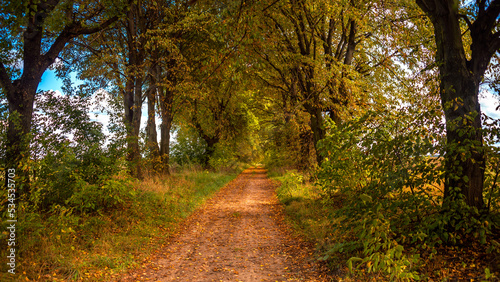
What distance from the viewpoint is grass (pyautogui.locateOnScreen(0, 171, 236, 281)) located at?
4.58 m

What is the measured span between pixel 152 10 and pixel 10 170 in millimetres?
10143

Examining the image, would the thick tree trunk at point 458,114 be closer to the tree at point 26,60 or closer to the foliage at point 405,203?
the foliage at point 405,203

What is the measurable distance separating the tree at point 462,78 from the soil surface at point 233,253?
281 cm

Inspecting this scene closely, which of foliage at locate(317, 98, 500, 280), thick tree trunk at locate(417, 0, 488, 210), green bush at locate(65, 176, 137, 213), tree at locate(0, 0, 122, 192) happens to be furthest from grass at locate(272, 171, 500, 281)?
tree at locate(0, 0, 122, 192)

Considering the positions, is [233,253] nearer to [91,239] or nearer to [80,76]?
[91,239]

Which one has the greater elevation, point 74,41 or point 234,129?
point 74,41

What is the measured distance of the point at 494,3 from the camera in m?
4.74

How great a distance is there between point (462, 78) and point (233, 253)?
18.6 ft

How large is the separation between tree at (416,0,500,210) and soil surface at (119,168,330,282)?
111 inches

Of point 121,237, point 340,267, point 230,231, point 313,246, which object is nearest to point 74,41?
point 121,237

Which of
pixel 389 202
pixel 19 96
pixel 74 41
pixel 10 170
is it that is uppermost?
pixel 74 41

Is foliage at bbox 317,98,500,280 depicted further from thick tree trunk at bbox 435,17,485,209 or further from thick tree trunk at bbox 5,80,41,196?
thick tree trunk at bbox 5,80,41,196

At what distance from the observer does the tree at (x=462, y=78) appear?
450 cm

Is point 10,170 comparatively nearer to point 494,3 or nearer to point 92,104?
point 92,104
